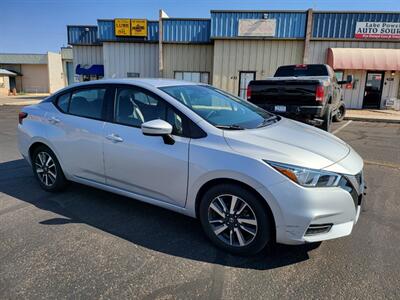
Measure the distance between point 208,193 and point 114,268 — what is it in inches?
41.5

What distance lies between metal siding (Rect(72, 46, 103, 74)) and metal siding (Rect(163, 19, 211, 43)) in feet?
21.2

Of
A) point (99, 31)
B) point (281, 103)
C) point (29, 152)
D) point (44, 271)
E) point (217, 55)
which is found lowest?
point (44, 271)

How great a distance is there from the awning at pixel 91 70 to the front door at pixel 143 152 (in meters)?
21.0

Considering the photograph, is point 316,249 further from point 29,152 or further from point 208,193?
point 29,152

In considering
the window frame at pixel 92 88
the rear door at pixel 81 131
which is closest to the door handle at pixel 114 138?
the rear door at pixel 81 131

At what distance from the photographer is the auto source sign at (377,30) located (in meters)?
16.4

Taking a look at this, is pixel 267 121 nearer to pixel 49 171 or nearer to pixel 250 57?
pixel 49 171

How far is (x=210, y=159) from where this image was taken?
278 centimetres

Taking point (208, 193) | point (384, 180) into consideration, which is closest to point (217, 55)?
point (384, 180)

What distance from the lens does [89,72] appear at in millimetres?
23125

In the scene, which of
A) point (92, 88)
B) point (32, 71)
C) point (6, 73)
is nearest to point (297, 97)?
point (92, 88)

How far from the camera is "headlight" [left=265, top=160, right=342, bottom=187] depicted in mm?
2490

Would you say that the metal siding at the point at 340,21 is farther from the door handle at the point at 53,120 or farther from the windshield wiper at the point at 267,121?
the door handle at the point at 53,120

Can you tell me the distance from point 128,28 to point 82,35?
198 inches
